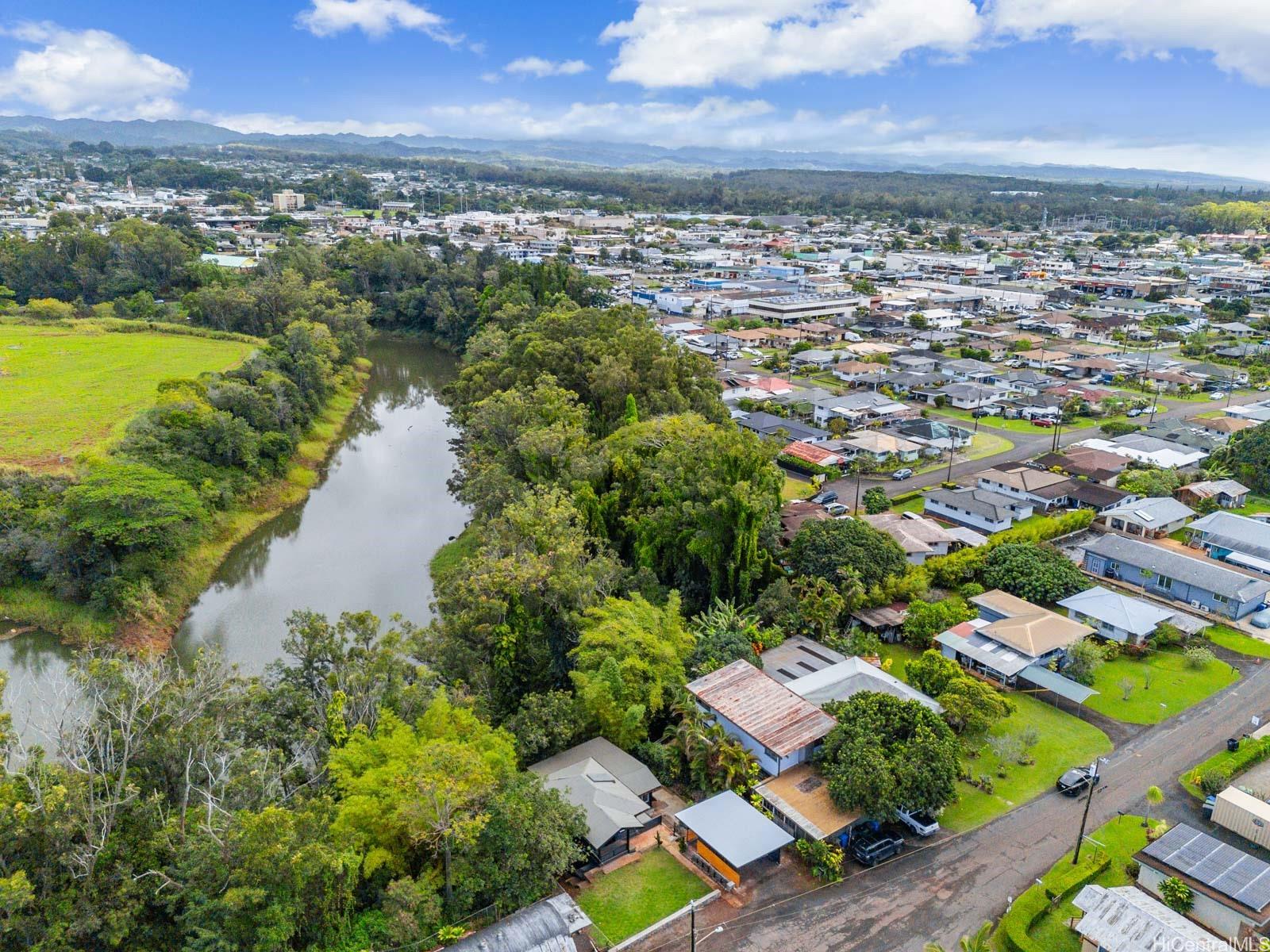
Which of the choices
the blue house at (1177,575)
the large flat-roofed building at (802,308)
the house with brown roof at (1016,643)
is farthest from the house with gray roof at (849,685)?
the large flat-roofed building at (802,308)

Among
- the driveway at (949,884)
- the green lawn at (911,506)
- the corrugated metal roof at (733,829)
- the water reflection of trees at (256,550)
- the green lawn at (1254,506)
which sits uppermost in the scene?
the green lawn at (1254,506)

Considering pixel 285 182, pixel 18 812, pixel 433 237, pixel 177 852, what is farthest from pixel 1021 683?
pixel 285 182

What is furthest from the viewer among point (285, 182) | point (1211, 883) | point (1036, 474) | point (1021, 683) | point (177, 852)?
point (285, 182)

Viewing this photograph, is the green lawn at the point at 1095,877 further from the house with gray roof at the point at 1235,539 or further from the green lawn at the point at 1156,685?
the house with gray roof at the point at 1235,539

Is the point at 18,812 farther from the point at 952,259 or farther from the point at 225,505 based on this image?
the point at 952,259

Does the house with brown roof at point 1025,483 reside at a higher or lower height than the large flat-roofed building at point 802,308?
lower

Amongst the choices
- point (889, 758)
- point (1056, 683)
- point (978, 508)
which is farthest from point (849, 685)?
point (978, 508)

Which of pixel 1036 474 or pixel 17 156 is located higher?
pixel 17 156
